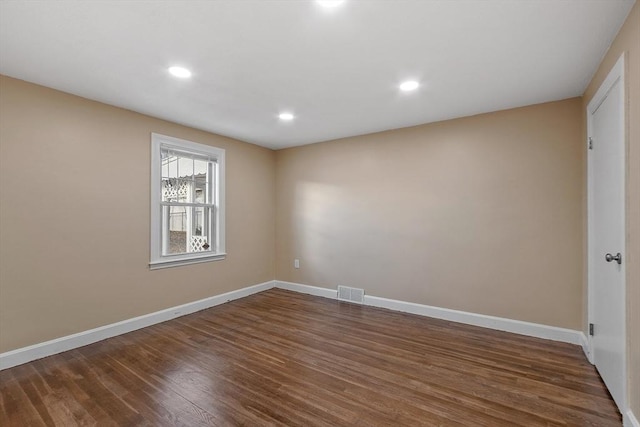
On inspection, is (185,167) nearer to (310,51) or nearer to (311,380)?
(310,51)

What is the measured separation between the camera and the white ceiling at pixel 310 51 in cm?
171

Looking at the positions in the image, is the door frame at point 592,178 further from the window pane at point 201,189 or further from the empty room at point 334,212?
the window pane at point 201,189

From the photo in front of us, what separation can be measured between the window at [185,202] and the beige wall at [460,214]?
55.8 inches

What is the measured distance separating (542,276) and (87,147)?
4967 millimetres

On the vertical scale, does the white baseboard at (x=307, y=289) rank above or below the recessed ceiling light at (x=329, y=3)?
below

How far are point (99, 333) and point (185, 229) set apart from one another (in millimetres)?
1545

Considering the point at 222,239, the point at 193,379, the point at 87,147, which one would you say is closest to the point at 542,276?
the point at 193,379

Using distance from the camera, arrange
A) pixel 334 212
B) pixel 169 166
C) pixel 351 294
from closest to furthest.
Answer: pixel 169 166, pixel 351 294, pixel 334 212

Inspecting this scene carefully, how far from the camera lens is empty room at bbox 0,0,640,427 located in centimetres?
184

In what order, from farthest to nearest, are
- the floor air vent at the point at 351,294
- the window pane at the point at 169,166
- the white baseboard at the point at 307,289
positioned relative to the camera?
the white baseboard at the point at 307,289
the floor air vent at the point at 351,294
the window pane at the point at 169,166

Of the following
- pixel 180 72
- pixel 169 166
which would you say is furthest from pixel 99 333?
pixel 180 72

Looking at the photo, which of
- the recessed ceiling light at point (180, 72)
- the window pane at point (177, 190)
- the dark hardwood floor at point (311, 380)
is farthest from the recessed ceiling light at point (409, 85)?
the window pane at point (177, 190)

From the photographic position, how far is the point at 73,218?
9.41 ft

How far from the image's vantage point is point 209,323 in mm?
3496
